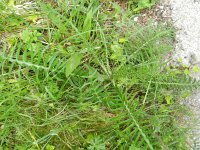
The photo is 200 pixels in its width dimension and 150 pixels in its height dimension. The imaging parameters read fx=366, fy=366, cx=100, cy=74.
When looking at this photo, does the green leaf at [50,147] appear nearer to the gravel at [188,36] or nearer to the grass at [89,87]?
the grass at [89,87]

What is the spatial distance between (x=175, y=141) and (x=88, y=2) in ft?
3.27

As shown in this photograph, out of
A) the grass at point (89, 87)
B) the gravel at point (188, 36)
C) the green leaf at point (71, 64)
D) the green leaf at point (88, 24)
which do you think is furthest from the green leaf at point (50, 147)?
the gravel at point (188, 36)

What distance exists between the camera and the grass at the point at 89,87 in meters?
2.07

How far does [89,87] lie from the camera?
2156 millimetres

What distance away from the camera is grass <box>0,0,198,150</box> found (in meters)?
2.07

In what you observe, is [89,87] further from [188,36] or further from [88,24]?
[188,36]

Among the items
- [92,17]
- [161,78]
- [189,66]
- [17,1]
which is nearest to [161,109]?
[161,78]

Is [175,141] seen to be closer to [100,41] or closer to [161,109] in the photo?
[161,109]

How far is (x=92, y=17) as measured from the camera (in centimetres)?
224

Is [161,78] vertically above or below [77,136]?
above

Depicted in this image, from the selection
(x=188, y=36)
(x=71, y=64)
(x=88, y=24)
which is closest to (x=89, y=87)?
(x=71, y=64)

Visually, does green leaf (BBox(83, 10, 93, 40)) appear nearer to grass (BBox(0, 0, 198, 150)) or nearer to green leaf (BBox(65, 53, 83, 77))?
grass (BBox(0, 0, 198, 150))

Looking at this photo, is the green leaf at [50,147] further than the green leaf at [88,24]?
No

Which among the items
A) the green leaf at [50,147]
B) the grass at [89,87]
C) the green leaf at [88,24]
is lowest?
the green leaf at [50,147]
